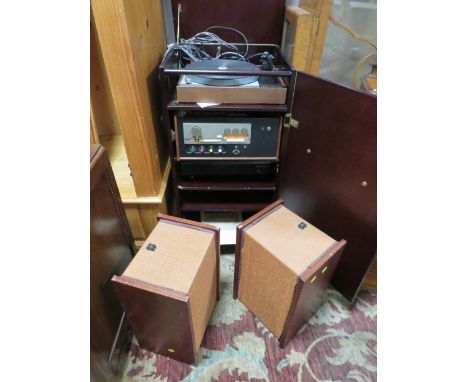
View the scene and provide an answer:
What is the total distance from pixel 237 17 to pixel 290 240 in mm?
1070

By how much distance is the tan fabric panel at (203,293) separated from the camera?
89cm

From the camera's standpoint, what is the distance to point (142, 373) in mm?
1022

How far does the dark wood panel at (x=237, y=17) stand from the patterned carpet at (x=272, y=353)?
4.18 feet

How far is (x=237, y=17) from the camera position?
4.42 feet

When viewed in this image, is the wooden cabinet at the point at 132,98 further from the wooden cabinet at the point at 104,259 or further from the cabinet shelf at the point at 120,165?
the wooden cabinet at the point at 104,259

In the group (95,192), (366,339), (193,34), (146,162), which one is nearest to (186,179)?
(146,162)

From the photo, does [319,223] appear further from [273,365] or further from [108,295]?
[108,295]

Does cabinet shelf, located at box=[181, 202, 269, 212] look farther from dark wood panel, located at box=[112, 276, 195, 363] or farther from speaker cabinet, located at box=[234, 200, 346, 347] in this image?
dark wood panel, located at box=[112, 276, 195, 363]

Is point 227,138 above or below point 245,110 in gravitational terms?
below

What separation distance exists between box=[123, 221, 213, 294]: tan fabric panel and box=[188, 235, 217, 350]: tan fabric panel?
25 millimetres

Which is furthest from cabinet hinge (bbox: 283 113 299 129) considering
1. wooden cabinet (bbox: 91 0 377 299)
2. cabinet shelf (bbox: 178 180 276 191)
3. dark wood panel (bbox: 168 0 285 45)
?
dark wood panel (bbox: 168 0 285 45)

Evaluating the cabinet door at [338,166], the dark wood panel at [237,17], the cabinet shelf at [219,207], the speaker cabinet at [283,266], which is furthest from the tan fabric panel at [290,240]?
the dark wood panel at [237,17]

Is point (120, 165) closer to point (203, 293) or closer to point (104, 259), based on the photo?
point (104, 259)

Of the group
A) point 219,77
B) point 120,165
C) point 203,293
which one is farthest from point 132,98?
point 203,293
